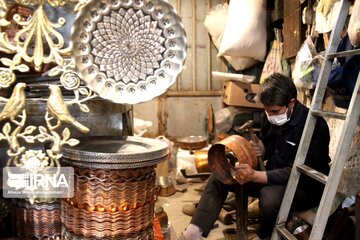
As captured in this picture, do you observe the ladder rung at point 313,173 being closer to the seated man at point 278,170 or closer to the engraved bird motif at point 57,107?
the seated man at point 278,170

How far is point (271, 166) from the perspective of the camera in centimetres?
226

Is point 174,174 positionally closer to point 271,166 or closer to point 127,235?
point 271,166

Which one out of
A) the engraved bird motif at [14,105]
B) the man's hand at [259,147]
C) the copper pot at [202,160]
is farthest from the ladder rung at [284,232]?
the copper pot at [202,160]

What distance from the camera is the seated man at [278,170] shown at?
1963 mm

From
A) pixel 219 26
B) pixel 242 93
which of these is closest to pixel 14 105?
pixel 242 93

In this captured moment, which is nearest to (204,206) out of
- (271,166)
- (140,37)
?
(271,166)

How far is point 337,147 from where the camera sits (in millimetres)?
1531

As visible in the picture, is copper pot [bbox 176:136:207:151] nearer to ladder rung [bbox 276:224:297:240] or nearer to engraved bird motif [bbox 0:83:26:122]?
ladder rung [bbox 276:224:297:240]

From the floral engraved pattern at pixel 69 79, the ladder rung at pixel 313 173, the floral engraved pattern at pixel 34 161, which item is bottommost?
the ladder rung at pixel 313 173

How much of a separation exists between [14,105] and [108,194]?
1.08ft

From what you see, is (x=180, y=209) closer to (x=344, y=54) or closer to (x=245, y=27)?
(x=245, y=27)

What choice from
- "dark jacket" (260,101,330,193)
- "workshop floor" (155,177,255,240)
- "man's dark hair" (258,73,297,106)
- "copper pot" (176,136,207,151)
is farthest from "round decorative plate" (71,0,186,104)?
"copper pot" (176,136,207,151)

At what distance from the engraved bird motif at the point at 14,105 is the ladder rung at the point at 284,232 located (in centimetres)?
136

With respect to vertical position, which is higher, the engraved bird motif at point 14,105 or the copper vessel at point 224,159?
the engraved bird motif at point 14,105
